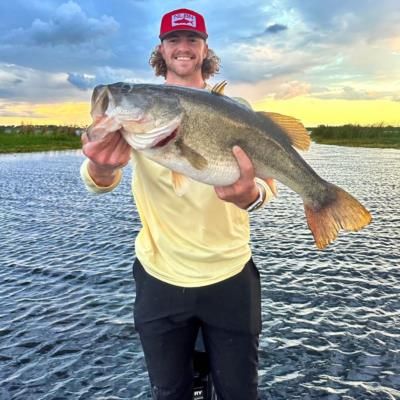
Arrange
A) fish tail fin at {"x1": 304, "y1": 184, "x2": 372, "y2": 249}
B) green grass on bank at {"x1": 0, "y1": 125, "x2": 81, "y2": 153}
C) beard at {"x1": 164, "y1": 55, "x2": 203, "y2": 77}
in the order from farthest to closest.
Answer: green grass on bank at {"x1": 0, "y1": 125, "x2": 81, "y2": 153}, beard at {"x1": 164, "y1": 55, "x2": 203, "y2": 77}, fish tail fin at {"x1": 304, "y1": 184, "x2": 372, "y2": 249}

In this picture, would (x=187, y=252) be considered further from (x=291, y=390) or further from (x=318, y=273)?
(x=318, y=273)

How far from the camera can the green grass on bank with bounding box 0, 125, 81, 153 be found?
6162 cm

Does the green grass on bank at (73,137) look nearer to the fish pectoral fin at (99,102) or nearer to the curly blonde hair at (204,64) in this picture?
the curly blonde hair at (204,64)

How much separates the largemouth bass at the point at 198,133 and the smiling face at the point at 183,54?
666 millimetres

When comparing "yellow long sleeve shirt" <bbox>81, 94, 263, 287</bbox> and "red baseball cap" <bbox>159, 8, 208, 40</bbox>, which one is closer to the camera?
"yellow long sleeve shirt" <bbox>81, 94, 263, 287</bbox>

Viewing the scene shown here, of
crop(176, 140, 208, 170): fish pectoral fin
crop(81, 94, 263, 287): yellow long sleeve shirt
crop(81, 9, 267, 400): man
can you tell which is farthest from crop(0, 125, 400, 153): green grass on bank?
crop(176, 140, 208, 170): fish pectoral fin

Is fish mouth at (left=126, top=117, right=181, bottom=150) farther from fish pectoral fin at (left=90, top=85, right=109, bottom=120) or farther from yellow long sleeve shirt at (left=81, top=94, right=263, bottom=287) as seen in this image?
yellow long sleeve shirt at (left=81, top=94, right=263, bottom=287)

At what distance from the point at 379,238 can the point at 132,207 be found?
9.24m

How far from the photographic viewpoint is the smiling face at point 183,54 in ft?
13.6

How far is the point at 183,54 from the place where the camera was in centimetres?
415

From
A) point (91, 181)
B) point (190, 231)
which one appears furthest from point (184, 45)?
point (190, 231)

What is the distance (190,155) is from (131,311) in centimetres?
620

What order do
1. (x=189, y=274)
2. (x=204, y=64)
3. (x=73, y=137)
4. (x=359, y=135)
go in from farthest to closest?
(x=73, y=137) → (x=359, y=135) → (x=204, y=64) → (x=189, y=274)

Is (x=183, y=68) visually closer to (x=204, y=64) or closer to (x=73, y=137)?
(x=204, y=64)
